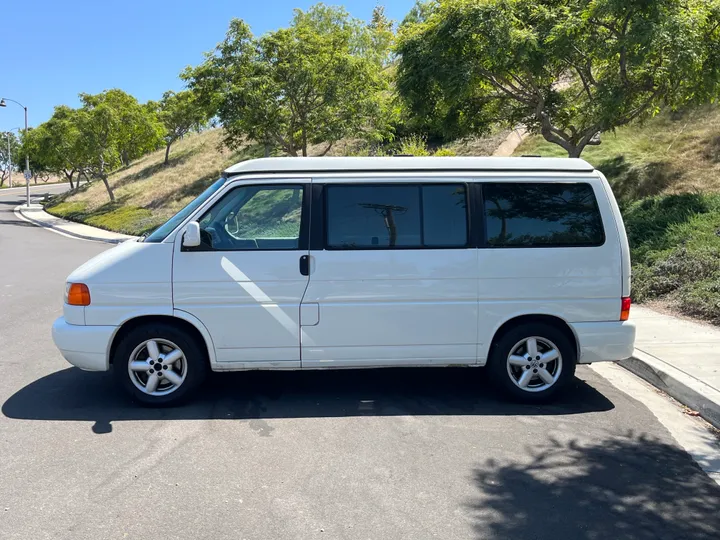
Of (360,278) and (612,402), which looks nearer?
(360,278)

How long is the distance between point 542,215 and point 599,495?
7.99 feet

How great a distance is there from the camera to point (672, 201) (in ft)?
42.3

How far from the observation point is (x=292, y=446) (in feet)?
15.8

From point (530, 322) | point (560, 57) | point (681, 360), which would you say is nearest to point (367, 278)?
point (530, 322)

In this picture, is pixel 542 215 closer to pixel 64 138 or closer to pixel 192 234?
pixel 192 234

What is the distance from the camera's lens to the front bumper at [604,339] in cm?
565

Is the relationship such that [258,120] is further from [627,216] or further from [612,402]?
[612,402]

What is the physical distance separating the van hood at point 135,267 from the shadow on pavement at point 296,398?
1.11 metres

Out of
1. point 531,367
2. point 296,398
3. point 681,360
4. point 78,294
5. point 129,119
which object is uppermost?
point 129,119

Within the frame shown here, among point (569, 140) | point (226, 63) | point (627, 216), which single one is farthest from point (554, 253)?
point (226, 63)

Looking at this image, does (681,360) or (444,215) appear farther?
(681,360)

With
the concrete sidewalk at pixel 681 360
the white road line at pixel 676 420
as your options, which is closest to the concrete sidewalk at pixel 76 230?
the concrete sidewalk at pixel 681 360

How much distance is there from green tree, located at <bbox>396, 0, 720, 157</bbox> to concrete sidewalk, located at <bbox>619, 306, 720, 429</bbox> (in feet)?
19.0

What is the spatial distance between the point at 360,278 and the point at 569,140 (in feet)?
40.7
